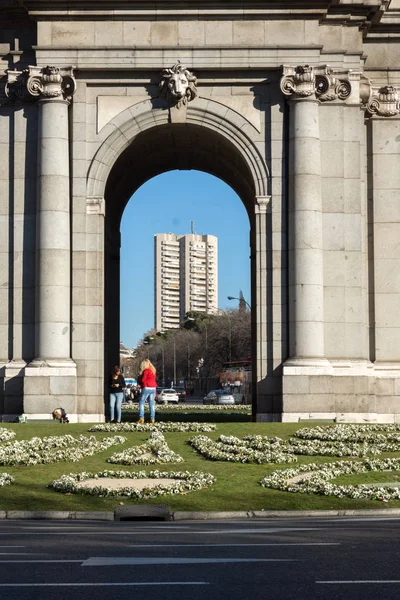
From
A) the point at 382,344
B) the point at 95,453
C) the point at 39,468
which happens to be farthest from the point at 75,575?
the point at 382,344

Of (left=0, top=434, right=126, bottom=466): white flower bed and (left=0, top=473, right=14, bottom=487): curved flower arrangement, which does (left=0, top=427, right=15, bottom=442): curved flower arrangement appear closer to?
(left=0, top=434, right=126, bottom=466): white flower bed

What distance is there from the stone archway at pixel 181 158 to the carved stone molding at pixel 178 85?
1.38 ft

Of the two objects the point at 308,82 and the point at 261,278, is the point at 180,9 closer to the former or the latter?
the point at 308,82

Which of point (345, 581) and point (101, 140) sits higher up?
point (101, 140)

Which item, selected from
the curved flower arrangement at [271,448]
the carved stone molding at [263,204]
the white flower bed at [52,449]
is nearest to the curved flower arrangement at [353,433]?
the curved flower arrangement at [271,448]

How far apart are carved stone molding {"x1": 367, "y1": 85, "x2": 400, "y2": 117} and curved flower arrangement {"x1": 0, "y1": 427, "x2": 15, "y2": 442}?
2044 cm

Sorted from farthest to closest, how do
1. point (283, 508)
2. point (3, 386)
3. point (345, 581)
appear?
point (3, 386) → point (283, 508) → point (345, 581)

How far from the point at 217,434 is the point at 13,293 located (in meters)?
12.1

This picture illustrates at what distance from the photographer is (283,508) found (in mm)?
25875

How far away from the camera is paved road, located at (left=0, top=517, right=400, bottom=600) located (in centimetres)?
1262

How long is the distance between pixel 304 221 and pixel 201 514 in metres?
21.3

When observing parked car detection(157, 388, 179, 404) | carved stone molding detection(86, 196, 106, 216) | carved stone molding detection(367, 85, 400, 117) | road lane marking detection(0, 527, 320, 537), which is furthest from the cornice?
parked car detection(157, 388, 179, 404)

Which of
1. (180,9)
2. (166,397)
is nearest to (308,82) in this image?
(180,9)

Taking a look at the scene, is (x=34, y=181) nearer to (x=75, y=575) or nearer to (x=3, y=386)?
(x=3, y=386)
